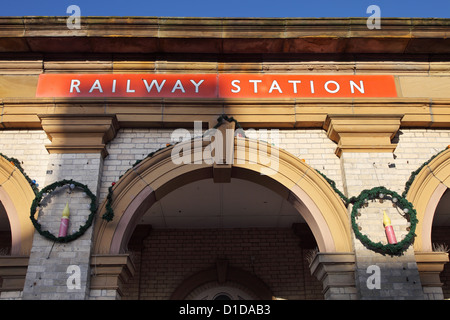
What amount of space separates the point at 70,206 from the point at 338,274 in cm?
408

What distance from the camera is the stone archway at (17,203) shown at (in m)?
6.75

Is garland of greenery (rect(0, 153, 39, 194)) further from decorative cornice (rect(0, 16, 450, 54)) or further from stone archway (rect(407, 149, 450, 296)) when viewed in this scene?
stone archway (rect(407, 149, 450, 296))

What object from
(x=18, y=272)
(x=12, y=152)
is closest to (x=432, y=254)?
(x=18, y=272)

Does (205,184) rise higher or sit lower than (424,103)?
lower

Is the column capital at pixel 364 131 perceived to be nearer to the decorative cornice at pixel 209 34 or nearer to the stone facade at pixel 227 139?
the stone facade at pixel 227 139

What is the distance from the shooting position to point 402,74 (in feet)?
26.3

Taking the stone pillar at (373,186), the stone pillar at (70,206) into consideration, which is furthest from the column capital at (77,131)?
the stone pillar at (373,186)

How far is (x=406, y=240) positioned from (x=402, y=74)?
3.11 m

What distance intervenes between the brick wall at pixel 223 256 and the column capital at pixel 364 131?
12.2 feet

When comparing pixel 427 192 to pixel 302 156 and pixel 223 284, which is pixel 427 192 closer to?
pixel 302 156

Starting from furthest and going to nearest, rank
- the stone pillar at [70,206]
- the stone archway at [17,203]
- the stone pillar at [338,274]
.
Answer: the stone archway at [17,203]
the stone pillar at [338,274]
the stone pillar at [70,206]

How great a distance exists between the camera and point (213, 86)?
7.80m

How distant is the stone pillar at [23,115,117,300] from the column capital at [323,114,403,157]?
12.0ft

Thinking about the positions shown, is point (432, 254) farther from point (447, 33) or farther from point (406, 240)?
point (447, 33)
